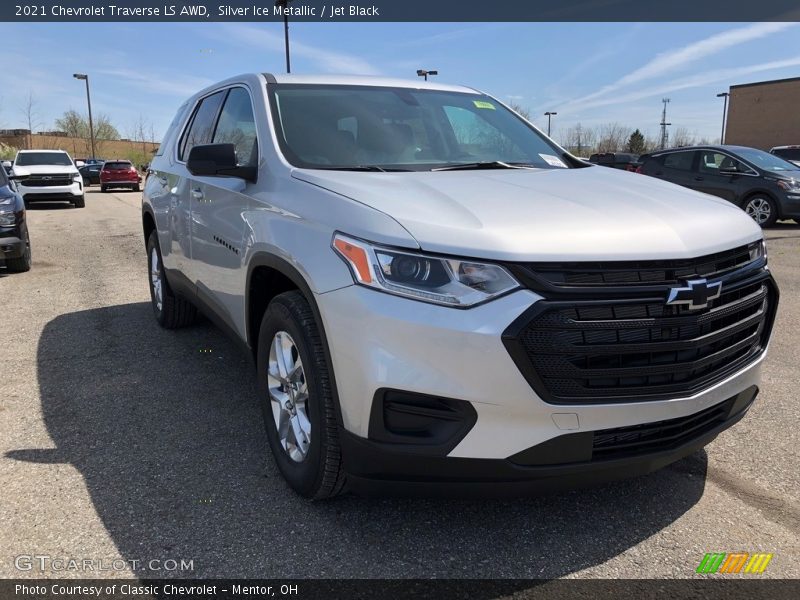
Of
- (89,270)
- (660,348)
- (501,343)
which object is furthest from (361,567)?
(89,270)

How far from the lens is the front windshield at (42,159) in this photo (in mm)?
21391

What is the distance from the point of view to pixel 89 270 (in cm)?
878

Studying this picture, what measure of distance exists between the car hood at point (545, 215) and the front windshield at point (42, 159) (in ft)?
71.6

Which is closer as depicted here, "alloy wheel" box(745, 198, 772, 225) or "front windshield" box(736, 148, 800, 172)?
"alloy wheel" box(745, 198, 772, 225)

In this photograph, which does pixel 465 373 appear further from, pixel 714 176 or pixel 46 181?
pixel 46 181

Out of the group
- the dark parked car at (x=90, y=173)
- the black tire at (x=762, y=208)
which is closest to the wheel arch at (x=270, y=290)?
the black tire at (x=762, y=208)

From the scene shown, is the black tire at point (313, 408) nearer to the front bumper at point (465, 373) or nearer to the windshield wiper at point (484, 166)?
the front bumper at point (465, 373)

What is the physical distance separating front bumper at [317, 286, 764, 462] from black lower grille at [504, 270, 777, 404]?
0.04 m

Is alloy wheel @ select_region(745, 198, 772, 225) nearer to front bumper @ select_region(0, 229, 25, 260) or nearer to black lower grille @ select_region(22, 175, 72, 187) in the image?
front bumper @ select_region(0, 229, 25, 260)

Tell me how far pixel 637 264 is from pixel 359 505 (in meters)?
1.51

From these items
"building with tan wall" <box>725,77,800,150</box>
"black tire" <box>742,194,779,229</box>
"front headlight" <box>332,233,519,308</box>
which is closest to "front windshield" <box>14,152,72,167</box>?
"black tire" <box>742,194,779,229</box>

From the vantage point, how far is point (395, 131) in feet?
11.7

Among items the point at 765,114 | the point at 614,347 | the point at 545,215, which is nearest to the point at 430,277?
the point at 545,215

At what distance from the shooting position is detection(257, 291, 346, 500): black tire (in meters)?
2.45
